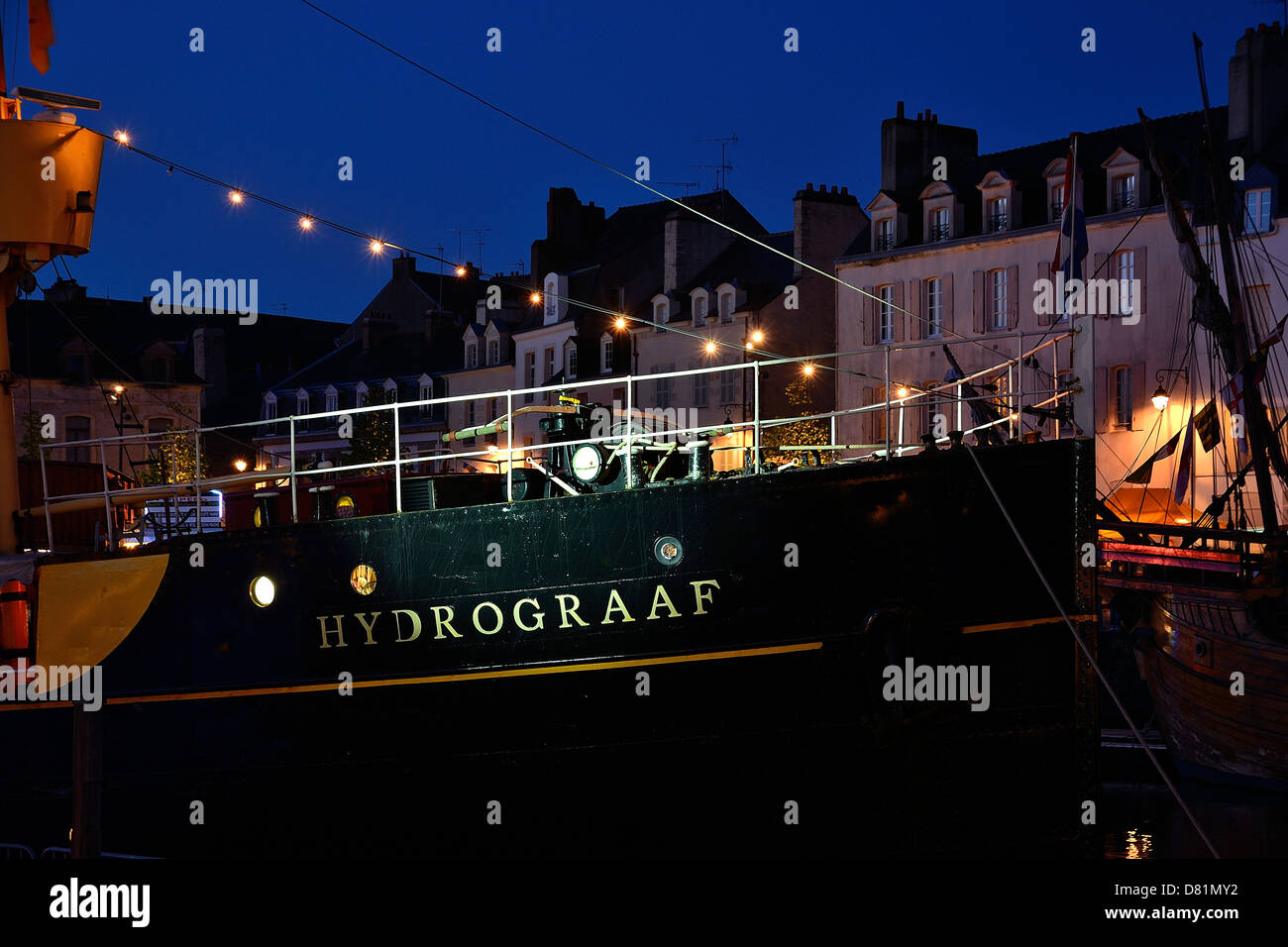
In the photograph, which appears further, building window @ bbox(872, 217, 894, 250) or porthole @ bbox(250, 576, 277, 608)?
building window @ bbox(872, 217, 894, 250)

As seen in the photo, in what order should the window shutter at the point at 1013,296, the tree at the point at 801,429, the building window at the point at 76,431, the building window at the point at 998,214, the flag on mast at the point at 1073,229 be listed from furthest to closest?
1. the building window at the point at 76,431
2. the tree at the point at 801,429
3. the building window at the point at 998,214
4. the window shutter at the point at 1013,296
5. the flag on mast at the point at 1073,229

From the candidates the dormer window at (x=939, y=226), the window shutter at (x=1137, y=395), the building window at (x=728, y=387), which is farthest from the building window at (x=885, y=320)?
the window shutter at (x=1137, y=395)

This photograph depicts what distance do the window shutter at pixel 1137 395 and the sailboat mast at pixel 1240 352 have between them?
866 centimetres

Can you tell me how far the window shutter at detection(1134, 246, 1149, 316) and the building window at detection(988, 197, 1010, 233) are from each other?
4047mm

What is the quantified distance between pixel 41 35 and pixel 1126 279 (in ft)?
89.3

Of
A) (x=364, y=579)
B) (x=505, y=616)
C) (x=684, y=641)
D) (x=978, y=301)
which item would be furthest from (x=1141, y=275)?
(x=364, y=579)

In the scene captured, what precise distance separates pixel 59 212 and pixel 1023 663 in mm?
10436

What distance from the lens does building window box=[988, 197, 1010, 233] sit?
3934 centimetres

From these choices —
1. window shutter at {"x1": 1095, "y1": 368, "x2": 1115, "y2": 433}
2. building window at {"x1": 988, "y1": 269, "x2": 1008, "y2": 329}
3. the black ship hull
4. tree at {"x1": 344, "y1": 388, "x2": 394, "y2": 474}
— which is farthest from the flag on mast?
tree at {"x1": 344, "y1": 388, "x2": 394, "y2": 474}

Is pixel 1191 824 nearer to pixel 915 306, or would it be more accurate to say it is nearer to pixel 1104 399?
pixel 1104 399

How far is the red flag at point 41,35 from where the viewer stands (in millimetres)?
16281

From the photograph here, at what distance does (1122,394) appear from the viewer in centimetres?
3694

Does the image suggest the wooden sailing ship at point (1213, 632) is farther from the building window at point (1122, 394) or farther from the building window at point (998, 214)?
the building window at point (998, 214)

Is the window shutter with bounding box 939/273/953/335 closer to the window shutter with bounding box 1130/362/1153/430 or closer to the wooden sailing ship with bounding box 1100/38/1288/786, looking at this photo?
the window shutter with bounding box 1130/362/1153/430
